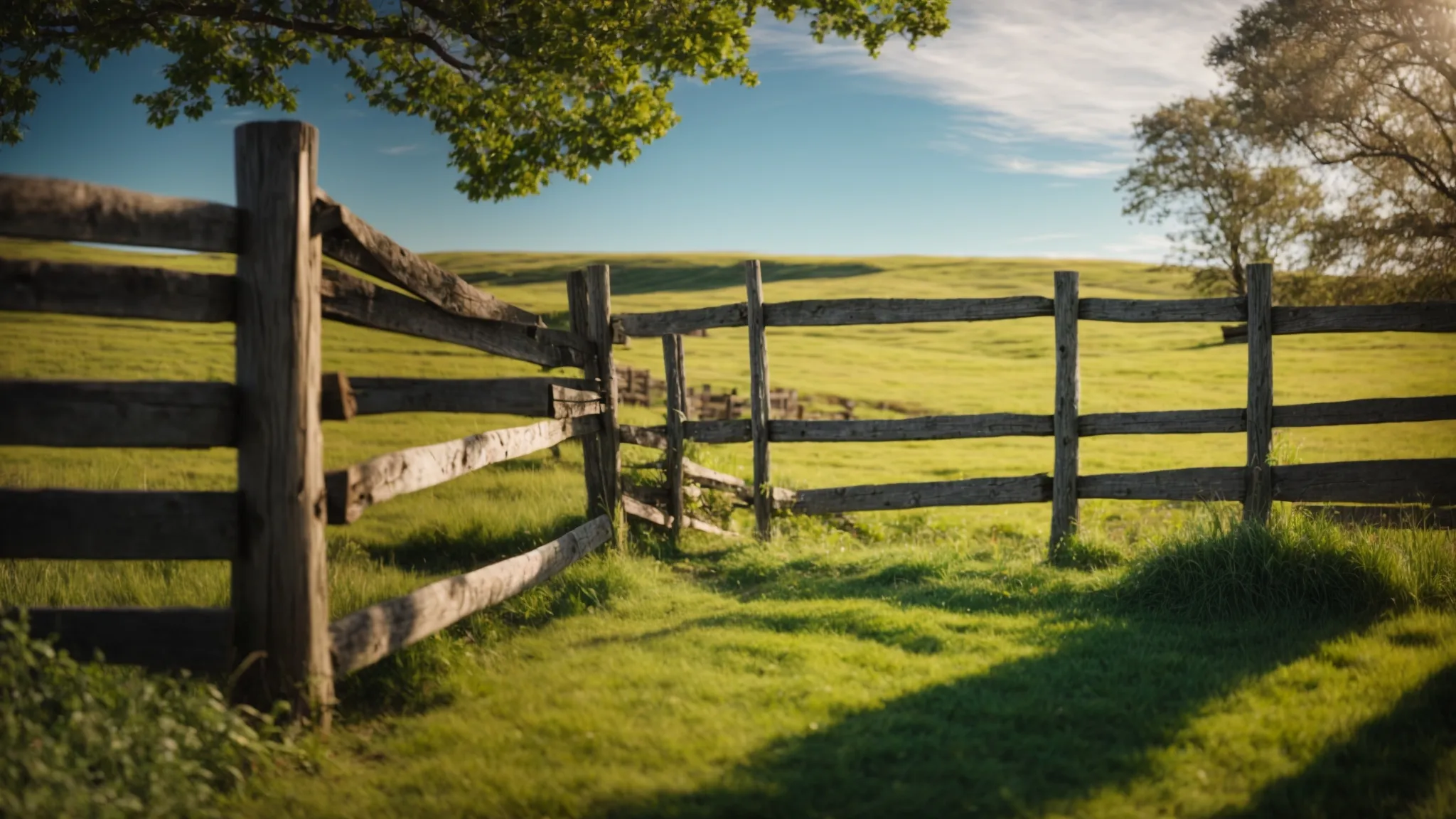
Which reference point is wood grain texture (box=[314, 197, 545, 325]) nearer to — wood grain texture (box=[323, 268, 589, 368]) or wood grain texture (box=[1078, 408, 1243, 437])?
wood grain texture (box=[323, 268, 589, 368])

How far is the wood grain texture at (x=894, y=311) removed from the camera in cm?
882

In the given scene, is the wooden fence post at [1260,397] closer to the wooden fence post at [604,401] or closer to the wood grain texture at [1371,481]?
the wood grain texture at [1371,481]

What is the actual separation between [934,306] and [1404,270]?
20.8 meters

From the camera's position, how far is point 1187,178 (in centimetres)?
4938

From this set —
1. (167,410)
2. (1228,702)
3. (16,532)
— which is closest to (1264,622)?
(1228,702)

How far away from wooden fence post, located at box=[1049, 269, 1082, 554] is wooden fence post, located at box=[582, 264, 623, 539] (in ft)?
12.8

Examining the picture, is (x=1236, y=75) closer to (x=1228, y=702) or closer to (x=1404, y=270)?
(x=1404, y=270)

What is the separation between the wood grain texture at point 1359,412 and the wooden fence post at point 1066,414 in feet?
6.01

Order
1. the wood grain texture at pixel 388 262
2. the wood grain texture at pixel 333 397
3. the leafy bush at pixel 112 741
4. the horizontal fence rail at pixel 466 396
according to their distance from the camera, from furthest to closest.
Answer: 1. the horizontal fence rail at pixel 466 396
2. the wood grain texture at pixel 388 262
3. the wood grain texture at pixel 333 397
4. the leafy bush at pixel 112 741

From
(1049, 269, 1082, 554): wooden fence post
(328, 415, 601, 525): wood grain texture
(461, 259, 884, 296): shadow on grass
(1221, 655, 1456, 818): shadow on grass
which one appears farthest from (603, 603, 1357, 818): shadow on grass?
(461, 259, 884, 296): shadow on grass

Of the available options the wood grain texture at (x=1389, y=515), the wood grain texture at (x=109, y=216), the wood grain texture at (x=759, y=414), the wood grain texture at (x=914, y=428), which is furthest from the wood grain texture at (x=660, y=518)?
the wood grain texture at (x=1389, y=515)

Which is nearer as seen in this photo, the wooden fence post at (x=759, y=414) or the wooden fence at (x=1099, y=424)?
the wooden fence at (x=1099, y=424)

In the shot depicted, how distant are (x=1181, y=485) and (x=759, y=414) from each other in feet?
12.8

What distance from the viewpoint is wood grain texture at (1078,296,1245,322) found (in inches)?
343
